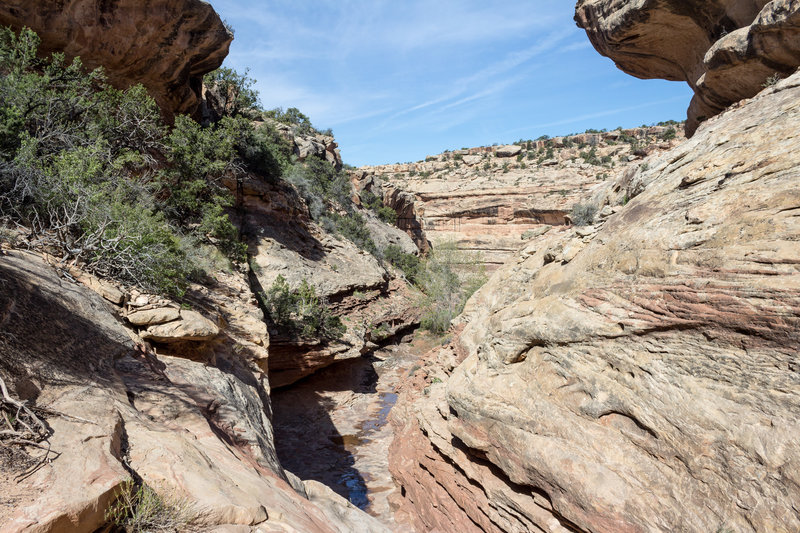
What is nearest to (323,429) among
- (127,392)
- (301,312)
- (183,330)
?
(301,312)

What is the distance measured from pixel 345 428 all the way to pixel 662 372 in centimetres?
1246

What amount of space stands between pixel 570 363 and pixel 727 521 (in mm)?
2594

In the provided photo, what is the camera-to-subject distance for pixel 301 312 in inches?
661

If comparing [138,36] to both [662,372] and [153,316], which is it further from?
[662,372]

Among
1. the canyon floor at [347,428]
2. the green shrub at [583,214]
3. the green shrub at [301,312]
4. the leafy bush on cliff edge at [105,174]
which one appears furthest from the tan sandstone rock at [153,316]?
the green shrub at [583,214]

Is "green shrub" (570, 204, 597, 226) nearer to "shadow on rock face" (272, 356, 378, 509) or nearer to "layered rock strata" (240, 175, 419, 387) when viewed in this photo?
"shadow on rock face" (272, 356, 378, 509)

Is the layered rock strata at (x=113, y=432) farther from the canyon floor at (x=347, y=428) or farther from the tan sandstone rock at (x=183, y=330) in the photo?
the canyon floor at (x=347, y=428)

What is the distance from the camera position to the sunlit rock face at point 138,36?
1203 centimetres

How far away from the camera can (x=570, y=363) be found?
6.52 metres

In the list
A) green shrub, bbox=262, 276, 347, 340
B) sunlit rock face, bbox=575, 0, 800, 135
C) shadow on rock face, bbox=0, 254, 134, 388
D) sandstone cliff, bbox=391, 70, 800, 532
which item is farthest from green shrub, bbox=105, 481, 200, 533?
sunlit rock face, bbox=575, 0, 800, 135

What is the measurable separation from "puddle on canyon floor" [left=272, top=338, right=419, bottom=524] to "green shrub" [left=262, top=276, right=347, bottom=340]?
7.65 feet

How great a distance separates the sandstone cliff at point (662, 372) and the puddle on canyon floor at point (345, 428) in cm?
373

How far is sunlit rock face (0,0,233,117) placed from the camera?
12.0m

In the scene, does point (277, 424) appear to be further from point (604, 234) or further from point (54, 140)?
point (604, 234)
